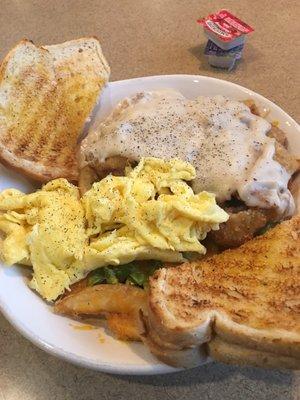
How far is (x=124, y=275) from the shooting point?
60.3 inches

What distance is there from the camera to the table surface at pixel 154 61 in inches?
59.5

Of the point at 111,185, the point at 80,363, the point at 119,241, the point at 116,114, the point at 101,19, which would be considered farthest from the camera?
the point at 101,19

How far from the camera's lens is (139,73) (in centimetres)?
253

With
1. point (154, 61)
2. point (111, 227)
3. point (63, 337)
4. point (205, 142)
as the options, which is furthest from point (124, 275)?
point (154, 61)

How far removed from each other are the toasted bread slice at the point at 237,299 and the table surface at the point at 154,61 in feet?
0.93

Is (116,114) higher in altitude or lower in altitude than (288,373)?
higher

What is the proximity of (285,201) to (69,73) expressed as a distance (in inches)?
42.1

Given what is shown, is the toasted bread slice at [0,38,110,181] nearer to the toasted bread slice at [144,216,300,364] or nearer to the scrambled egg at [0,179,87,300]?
the scrambled egg at [0,179,87,300]

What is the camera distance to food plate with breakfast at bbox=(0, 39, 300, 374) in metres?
1.32

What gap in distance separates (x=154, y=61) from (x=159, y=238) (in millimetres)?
1402

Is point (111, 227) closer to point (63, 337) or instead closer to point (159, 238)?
point (159, 238)

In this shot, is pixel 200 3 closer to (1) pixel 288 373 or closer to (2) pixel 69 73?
(2) pixel 69 73

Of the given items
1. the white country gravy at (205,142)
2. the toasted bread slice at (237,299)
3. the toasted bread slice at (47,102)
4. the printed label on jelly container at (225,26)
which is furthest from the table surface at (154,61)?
the white country gravy at (205,142)

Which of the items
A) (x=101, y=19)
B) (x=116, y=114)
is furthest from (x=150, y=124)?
(x=101, y=19)
